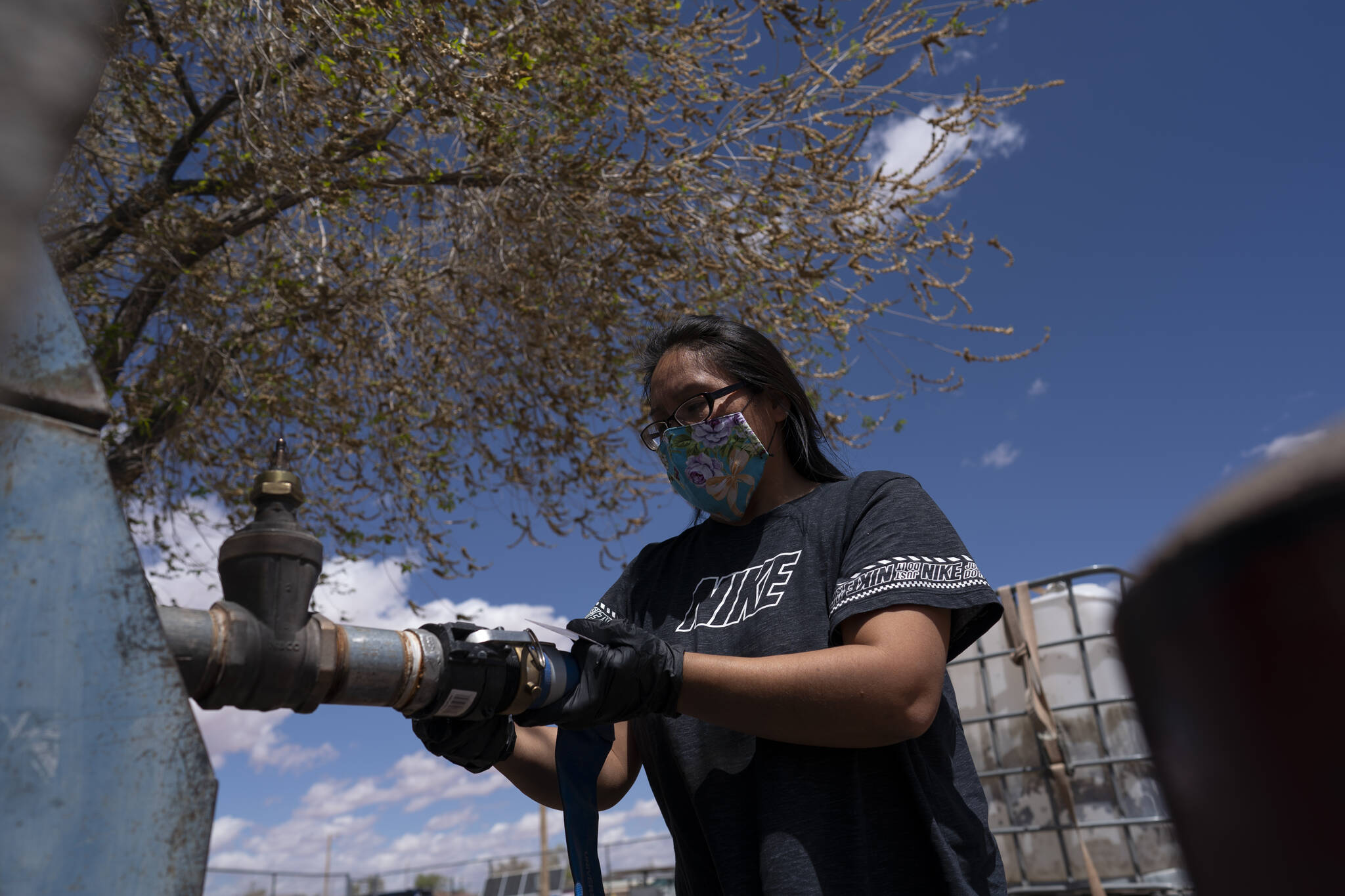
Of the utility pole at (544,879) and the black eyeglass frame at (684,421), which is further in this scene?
the utility pole at (544,879)

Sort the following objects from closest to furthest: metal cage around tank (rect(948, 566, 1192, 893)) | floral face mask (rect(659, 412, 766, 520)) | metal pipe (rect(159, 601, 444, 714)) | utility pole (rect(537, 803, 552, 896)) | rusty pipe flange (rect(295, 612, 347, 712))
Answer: metal pipe (rect(159, 601, 444, 714)), rusty pipe flange (rect(295, 612, 347, 712)), floral face mask (rect(659, 412, 766, 520)), metal cage around tank (rect(948, 566, 1192, 893)), utility pole (rect(537, 803, 552, 896))

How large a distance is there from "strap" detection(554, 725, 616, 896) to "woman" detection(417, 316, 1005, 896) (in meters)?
0.14

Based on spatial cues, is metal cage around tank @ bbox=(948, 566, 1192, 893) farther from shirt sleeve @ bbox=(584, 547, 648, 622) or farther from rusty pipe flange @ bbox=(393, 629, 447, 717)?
rusty pipe flange @ bbox=(393, 629, 447, 717)

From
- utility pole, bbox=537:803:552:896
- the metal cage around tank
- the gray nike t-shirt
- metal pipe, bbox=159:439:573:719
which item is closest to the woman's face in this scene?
the gray nike t-shirt

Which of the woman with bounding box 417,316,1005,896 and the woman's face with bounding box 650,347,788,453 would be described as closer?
the woman with bounding box 417,316,1005,896

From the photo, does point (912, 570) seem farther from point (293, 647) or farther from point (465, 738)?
point (293, 647)

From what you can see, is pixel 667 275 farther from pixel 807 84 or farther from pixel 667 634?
pixel 667 634

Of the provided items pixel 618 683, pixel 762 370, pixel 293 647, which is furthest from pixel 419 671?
pixel 762 370

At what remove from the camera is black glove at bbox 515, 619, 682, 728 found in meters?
1.52

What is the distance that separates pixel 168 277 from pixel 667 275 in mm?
3380

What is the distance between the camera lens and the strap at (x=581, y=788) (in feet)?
5.74

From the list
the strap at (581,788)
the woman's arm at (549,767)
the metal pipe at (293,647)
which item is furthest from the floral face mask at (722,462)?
the metal pipe at (293,647)

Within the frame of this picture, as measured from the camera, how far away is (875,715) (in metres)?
1.58

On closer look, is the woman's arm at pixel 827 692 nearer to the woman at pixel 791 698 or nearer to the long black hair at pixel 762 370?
the woman at pixel 791 698
